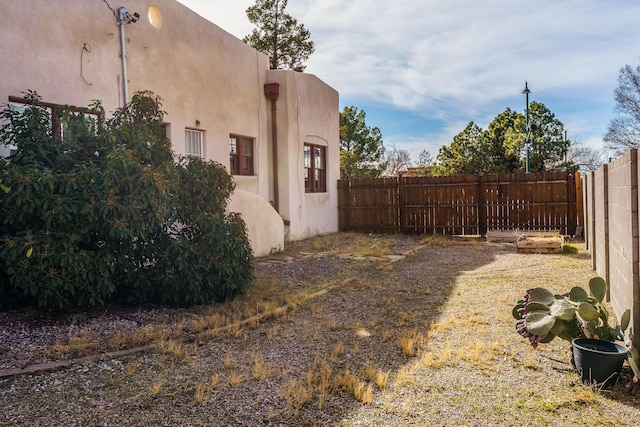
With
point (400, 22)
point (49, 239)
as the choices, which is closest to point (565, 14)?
point (400, 22)

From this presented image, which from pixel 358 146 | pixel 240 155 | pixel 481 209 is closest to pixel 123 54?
pixel 240 155

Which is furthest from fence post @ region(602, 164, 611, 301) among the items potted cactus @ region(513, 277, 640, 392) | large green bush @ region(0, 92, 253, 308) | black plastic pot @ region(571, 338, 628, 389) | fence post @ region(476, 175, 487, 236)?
fence post @ region(476, 175, 487, 236)

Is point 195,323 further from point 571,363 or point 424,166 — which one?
point 424,166

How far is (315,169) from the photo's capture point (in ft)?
49.6

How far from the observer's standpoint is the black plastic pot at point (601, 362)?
3.43 meters

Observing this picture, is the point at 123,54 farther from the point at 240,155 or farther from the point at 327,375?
the point at 327,375

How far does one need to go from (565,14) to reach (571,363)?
998 cm

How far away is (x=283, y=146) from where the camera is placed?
13.0 metres

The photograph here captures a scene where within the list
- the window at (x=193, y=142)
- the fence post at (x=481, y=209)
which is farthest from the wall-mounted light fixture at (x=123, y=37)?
the fence post at (x=481, y=209)

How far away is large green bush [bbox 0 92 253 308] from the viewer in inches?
187

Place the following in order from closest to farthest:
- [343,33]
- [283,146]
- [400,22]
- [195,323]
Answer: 1. [195,323]
2. [400,22]
3. [283,146]
4. [343,33]

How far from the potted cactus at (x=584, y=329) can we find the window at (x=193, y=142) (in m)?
7.76

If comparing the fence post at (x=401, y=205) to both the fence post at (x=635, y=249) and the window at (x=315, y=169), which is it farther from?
the fence post at (x=635, y=249)

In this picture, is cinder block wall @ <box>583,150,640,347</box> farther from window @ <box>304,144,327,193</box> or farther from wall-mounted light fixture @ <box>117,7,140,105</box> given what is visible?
window @ <box>304,144,327,193</box>
